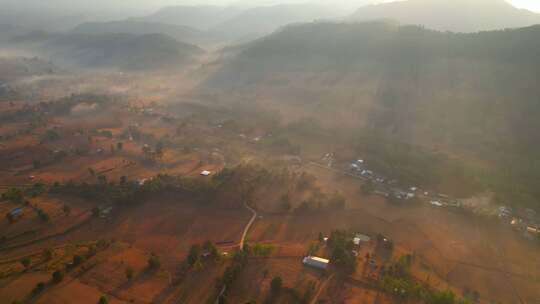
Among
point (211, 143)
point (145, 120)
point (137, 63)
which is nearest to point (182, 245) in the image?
point (211, 143)

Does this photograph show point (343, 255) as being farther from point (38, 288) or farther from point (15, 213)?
point (15, 213)

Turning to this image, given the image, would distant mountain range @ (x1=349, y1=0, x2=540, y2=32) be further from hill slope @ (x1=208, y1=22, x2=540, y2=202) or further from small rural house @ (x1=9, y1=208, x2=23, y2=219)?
small rural house @ (x1=9, y1=208, x2=23, y2=219)

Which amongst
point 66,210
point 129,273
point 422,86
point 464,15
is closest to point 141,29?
point 464,15

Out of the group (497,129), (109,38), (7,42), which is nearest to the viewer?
(497,129)

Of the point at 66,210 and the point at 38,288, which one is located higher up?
the point at 66,210

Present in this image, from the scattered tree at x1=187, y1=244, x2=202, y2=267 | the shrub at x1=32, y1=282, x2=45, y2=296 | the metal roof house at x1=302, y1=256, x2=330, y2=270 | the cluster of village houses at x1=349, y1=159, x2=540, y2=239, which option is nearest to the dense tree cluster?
the metal roof house at x1=302, y1=256, x2=330, y2=270

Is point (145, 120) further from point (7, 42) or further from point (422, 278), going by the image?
point (7, 42)
